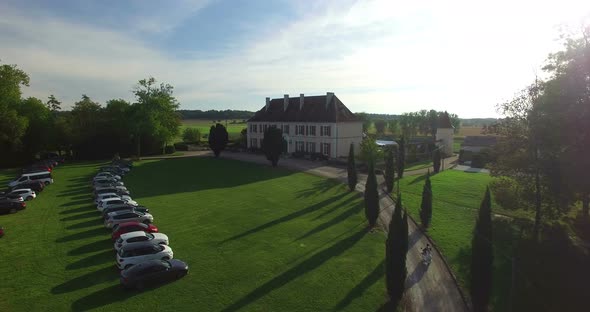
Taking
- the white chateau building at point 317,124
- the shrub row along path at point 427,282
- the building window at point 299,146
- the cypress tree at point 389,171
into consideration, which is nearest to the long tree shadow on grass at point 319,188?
the cypress tree at point 389,171

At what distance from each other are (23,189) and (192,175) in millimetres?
21116

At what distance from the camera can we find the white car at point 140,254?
20.8 m

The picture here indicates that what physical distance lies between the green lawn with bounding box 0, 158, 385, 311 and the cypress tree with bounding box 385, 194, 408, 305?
905 millimetres

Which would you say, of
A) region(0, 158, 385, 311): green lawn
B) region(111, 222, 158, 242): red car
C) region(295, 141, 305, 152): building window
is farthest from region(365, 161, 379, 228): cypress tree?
region(295, 141, 305, 152): building window

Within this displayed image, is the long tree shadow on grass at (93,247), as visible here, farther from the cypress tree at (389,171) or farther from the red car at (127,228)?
the cypress tree at (389,171)

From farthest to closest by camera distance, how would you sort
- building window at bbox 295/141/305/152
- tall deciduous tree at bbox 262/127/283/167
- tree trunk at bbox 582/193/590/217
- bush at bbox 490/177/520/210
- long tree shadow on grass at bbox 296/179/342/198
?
building window at bbox 295/141/305/152 → tall deciduous tree at bbox 262/127/283/167 → long tree shadow on grass at bbox 296/179/342/198 → bush at bbox 490/177/520/210 → tree trunk at bbox 582/193/590/217

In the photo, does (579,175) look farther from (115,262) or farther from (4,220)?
(4,220)

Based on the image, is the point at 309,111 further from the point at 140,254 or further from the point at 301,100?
the point at 140,254

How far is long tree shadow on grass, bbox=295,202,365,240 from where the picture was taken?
2852 cm

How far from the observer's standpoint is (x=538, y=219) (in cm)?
3023

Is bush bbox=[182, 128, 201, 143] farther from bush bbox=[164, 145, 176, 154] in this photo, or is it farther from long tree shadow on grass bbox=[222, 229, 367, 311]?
long tree shadow on grass bbox=[222, 229, 367, 311]

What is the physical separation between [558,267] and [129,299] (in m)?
27.7

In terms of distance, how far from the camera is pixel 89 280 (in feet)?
64.5

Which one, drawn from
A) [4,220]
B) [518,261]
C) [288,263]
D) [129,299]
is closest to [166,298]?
[129,299]
